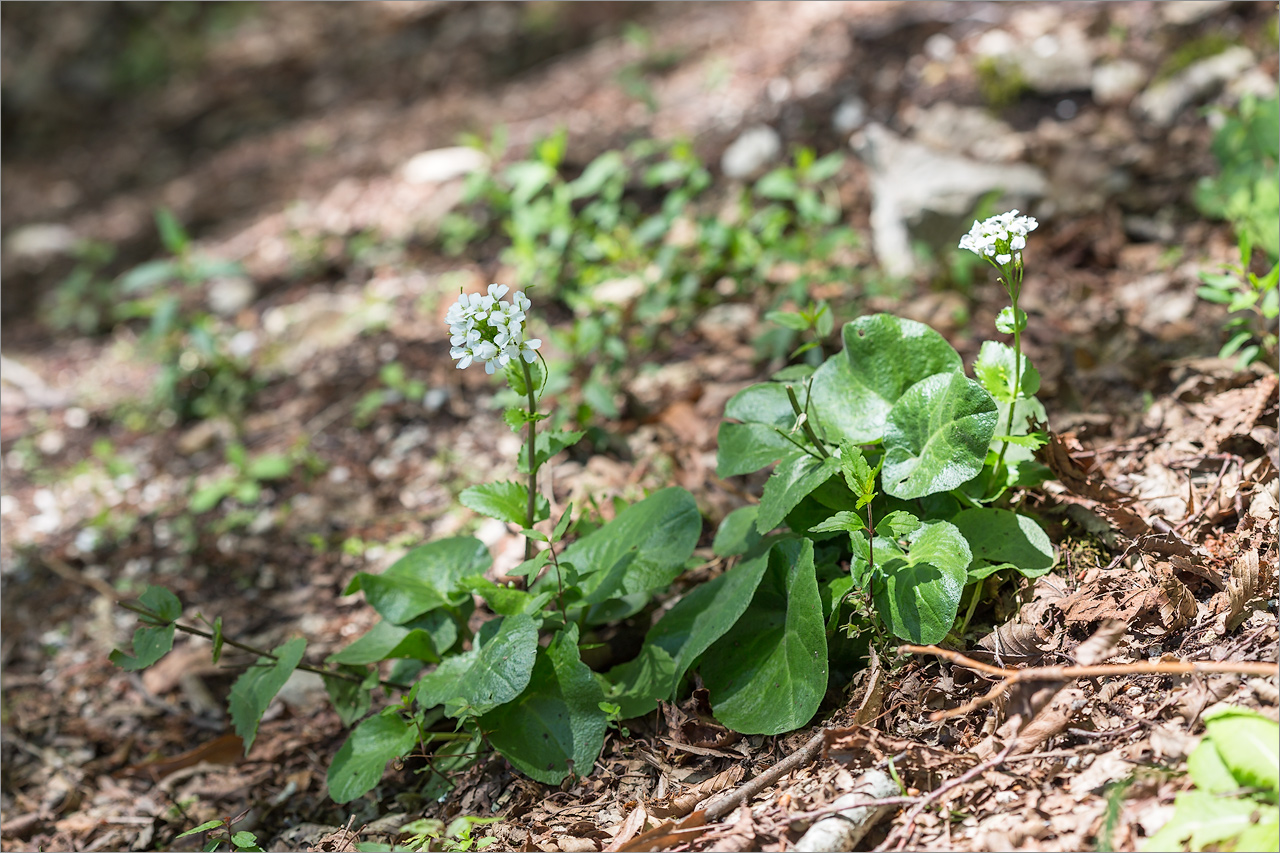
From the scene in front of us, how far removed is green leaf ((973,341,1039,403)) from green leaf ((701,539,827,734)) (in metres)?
0.51

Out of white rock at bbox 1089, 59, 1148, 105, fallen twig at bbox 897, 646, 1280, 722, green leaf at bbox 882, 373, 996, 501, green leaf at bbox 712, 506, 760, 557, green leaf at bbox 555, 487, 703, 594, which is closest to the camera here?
fallen twig at bbox 897, 646, 1280, 722

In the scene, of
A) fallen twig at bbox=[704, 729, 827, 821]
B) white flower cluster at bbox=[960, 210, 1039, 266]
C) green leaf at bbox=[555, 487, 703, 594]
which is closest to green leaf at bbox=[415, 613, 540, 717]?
green leaf at bbox=[555, 487, 703, 594]

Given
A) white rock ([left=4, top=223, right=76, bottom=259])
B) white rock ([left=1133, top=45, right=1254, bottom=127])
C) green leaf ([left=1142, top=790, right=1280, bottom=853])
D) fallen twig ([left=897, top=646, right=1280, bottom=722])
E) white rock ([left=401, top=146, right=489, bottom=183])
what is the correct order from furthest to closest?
1. white rock ([left=4, top=223, right=76, bottom=259])
2. white rock ([left=401, top=146, right=489, bottom=183])
3. white rock ([left=1133, top=45, right=1254, bottom=127])
4. fallen twig ([left=897, top=646, right=1280, bottom=722])
5. green leaf ([left=1142, top=790, right=1280, bottom=853])

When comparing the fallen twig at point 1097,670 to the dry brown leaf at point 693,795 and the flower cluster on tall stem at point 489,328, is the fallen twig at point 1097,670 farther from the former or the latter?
the flower cluster on tall stem at point 489,328

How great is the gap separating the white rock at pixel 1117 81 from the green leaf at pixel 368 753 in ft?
11.9

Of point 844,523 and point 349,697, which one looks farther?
point 349,697

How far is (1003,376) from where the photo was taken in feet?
6.25

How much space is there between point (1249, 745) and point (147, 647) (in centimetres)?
207

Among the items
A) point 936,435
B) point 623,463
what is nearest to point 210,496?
point 623,463

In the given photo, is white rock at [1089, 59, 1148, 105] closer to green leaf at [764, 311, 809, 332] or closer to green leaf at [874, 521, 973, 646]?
green leaf at [764, 311, 809, 332]

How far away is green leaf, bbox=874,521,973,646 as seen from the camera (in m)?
1.67

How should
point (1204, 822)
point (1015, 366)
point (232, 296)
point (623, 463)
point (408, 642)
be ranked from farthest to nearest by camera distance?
point (232, 296) < point (623, 463) < point (408, 642) < point (1015, 366) < point (1204, 822)

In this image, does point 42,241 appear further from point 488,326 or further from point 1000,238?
point 1000,238

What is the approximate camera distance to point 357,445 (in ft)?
11.1
